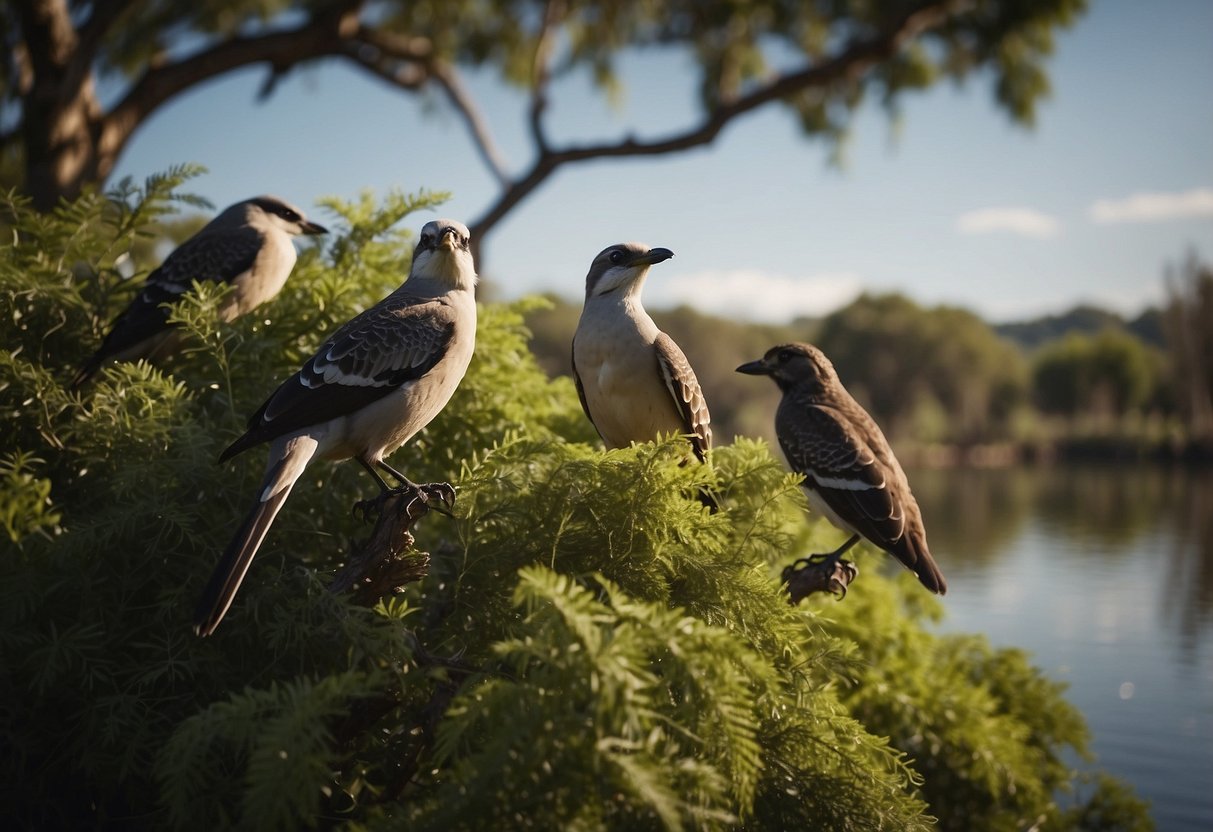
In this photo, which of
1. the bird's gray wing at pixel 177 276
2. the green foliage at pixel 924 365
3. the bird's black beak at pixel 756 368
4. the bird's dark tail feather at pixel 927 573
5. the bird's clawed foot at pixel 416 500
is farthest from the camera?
the green foliage at pixel 924 365

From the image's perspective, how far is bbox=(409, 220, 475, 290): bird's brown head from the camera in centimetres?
432

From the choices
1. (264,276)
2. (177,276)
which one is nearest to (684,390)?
(264,276)

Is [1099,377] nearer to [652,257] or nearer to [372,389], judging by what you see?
[652,257]

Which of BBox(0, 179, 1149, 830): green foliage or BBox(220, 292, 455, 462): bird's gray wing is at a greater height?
BBox(220, 292, 455, 462): bird's gray wing

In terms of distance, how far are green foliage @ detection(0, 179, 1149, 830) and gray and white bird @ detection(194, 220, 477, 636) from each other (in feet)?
0.99

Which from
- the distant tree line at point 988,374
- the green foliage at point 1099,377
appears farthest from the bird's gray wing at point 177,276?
the green foliage at point 1099,377

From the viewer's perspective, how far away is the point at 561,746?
2287 millimetres

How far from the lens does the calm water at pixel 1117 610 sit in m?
8.44

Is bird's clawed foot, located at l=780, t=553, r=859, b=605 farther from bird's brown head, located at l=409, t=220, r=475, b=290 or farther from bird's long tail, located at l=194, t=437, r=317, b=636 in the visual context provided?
bird's long tail, located at l=194, t=437, r=317, b=636

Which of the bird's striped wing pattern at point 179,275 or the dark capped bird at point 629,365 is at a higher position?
the bird's striped wing pattern at point 179,275

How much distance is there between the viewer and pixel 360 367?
3.73 metres

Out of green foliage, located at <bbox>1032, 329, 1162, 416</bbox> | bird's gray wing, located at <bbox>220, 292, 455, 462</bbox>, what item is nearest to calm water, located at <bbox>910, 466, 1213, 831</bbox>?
bird's gray wing, located at <bbox>220, 292, 455, 462</bbox>

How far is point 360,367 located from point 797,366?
3.09 m

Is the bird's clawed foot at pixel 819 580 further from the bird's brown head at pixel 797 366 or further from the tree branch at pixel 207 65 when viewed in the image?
the tree branch at pixel 207 65
